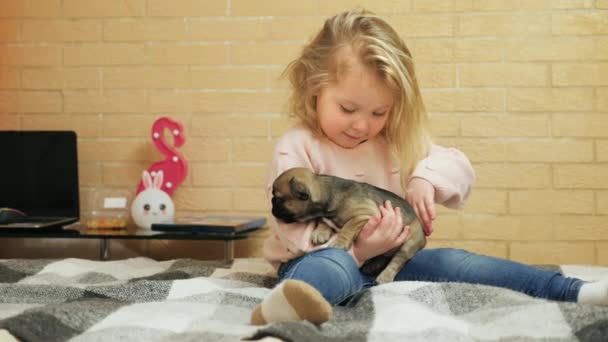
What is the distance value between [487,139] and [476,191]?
0.66 ft

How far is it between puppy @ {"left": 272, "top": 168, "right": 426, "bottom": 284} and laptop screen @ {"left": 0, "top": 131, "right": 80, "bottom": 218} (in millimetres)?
1532

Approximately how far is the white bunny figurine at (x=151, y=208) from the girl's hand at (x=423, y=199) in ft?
4.11

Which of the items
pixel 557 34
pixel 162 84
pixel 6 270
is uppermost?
pixel 557 34

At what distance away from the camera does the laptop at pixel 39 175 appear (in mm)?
2877

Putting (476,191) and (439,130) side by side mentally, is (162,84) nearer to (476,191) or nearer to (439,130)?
(439,130)

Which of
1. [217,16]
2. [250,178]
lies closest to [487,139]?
[250,178]

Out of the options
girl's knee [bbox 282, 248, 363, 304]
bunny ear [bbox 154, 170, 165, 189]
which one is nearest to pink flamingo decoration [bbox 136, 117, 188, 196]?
bunny ear [bbox 154, 170, 165, 189]

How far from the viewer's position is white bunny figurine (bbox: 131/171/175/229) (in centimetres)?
278

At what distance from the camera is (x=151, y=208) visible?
2.78m

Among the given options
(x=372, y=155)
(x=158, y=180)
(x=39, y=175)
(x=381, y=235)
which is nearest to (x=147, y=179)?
(x=158, y=180)

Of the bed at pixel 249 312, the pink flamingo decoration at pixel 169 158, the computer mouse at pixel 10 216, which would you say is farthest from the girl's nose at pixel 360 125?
the computer mouse at pixel 10 216

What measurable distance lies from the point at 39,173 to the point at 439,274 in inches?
72.1

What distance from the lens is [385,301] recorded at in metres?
1.30

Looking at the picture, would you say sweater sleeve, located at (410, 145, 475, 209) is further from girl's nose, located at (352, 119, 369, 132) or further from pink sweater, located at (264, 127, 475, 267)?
girl's nose, located at (352, 119, 369, 132)
